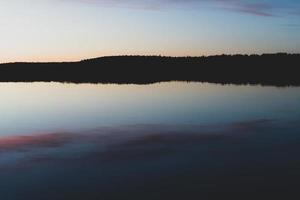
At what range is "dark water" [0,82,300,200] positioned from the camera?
10.6m

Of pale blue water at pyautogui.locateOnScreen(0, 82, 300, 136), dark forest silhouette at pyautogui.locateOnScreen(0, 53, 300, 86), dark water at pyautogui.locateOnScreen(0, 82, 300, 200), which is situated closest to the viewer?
dark water at pyautogui.locateOnScreen(0, 82, 300, 200)

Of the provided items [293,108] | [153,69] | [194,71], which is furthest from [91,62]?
[293,108]

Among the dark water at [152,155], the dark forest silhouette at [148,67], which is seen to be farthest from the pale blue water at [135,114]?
the dark forest silhouette at [148,67]

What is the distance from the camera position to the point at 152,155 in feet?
46.8

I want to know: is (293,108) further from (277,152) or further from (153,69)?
(153,69)

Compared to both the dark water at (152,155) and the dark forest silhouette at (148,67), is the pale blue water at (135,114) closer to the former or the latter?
the dark water at (152,155)

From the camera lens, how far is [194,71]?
11794 cm

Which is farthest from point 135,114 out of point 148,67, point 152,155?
point 148,67

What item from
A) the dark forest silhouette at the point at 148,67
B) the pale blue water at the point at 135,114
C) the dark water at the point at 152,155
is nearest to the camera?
the dark water at the point at 152,155

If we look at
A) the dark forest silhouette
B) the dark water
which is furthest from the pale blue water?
the dark forest silhouette

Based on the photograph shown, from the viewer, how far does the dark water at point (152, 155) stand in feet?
34.9

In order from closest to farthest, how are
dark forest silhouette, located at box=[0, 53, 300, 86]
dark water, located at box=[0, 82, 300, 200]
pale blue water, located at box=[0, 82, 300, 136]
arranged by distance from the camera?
dark water, located at box=[0, 82, 300, 200], pale blue water, located at box=[0, 82, 300, 136], dark forest silhouette, located at box=[0, 53, 300, 86]

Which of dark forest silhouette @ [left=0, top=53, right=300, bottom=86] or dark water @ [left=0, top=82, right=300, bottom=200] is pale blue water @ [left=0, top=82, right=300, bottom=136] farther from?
dark forest silhouette @ [left=0, top=53, right=300, bottom=86]

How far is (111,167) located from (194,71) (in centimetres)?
10587
